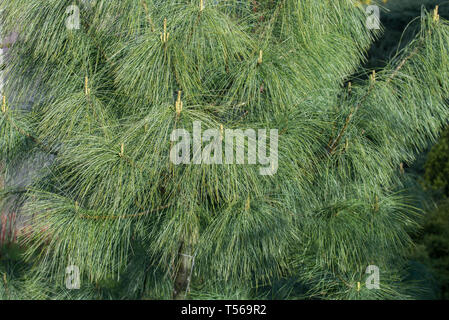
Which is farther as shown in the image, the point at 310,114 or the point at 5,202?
the point at 5,202

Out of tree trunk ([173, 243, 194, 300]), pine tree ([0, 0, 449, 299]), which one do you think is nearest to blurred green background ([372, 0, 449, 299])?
pine tree ([0, 0, 449, 299])

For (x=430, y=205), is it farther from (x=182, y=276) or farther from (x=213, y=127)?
(x=213, y=127)

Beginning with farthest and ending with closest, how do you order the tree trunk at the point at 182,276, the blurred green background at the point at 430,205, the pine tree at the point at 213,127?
the blurred green background at the point at 430,205 → the tree trunk at the point at 182,276 → the pine tree at the point at 213,127

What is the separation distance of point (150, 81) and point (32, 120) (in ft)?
1.09

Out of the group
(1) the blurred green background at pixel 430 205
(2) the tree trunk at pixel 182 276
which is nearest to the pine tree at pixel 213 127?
(2) the tree trunk at pixel 182 276

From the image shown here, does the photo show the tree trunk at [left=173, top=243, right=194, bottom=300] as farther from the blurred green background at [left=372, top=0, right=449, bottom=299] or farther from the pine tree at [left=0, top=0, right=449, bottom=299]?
the blurred green background at [left=372, top=0, right=449, bottom=299]

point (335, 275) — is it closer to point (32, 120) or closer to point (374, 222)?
point (374, 222)

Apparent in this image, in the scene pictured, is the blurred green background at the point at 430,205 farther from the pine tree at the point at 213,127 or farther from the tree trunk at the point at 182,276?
the tree trunk at the point at 182,276

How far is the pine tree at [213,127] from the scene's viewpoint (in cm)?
101

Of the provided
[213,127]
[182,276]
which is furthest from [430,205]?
[213,127]

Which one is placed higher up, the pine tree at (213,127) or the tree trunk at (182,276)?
the pine tree at (213,127)

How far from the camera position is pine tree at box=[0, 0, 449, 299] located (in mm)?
1011
